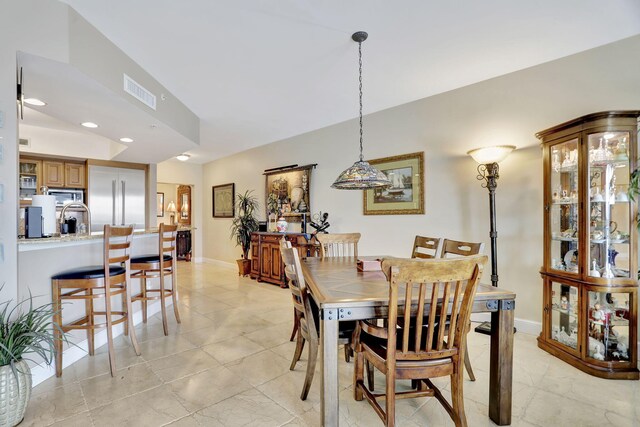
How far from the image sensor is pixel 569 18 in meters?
2.29

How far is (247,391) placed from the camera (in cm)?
211

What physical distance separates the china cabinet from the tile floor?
0.64ft

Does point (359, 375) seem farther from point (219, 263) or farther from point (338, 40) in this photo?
point (219, 263)

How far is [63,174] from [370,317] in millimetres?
5874

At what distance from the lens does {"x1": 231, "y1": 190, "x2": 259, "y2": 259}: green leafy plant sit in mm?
6117

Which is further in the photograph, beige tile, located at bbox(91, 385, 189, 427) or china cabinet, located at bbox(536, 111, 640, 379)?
china cabinet, located at bbox(536, 111, 640, 379)

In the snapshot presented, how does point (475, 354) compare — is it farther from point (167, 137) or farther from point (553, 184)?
point (167, 137)

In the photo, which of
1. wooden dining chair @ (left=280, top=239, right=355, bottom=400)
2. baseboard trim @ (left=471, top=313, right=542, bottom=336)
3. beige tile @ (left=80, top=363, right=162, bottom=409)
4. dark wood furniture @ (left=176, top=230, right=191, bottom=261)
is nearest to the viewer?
wooden dining chair @ (left=280, top=239, right=355, bottom=400)

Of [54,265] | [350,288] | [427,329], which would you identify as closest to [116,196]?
[54,265]

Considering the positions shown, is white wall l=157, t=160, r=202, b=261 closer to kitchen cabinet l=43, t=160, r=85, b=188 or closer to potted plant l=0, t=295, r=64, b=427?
kitchen cabinet l=43, t=160, r=85, b=188

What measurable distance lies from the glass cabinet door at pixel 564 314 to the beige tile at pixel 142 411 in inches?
119

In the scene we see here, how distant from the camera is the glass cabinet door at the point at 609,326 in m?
2.34

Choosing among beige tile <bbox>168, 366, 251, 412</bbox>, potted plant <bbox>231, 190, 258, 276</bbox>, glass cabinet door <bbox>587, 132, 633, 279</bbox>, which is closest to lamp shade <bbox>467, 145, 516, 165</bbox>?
glass cabinet door <bbox>587, 132, 633, 279</bbox>

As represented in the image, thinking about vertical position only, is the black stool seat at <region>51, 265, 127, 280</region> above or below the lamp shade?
below
